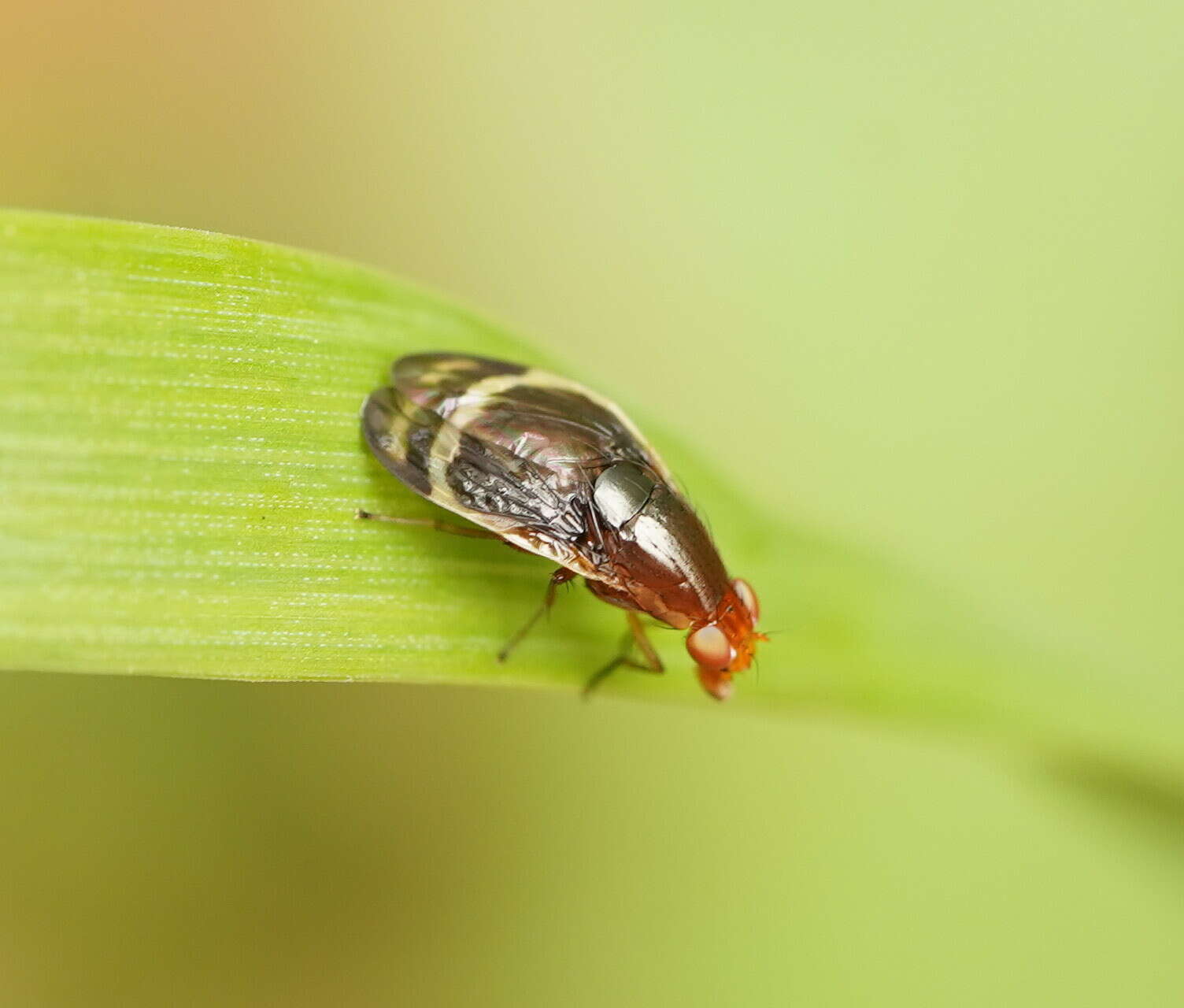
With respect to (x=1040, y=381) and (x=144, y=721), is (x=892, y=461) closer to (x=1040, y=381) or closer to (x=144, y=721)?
(x=1040, y=381)

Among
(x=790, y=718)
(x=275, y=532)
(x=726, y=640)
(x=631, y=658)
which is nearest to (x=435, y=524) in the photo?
(x=275, y=532)

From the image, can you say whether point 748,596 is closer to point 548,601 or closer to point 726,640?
point 726,640

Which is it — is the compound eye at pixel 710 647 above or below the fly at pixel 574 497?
below

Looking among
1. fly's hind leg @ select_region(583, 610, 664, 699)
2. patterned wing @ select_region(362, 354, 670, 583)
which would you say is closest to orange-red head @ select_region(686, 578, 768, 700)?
fly's hind leg @ select_region(583, 610, 664, 699)

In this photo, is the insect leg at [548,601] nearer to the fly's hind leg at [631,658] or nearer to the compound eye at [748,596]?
the fly's hind leg at [631,658]

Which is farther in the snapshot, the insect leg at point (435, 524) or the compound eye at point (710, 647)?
the compound eye at point (710, 647)

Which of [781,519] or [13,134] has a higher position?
[781,519]

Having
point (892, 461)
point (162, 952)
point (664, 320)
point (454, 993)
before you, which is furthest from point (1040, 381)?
point (162, 952)

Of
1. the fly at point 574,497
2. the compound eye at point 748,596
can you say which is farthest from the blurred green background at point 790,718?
the fly at point 574,497
